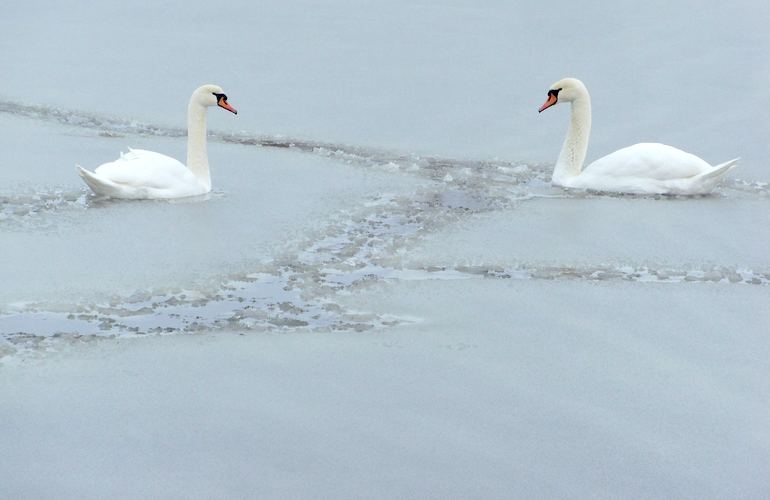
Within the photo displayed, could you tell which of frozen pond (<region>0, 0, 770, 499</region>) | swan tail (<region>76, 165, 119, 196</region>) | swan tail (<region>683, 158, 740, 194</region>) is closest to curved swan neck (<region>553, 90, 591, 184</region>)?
frozen pond (<region>0, 0, 770, 499</region>)

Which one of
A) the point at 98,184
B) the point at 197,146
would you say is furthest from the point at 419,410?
the point at 197,146

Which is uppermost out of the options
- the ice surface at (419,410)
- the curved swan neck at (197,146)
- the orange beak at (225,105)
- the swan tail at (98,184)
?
the orange beak at (225,105)

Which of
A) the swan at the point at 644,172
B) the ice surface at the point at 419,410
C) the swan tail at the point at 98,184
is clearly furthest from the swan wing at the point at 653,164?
the swan tail at the point at 98,184

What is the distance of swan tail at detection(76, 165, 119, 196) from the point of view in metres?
8.41

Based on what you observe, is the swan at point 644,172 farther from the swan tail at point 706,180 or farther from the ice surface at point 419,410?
the ice surface at point 419,410

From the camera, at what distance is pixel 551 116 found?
11.8m

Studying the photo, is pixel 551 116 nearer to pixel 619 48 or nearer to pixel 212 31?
pixel 619 48

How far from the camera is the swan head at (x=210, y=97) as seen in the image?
31.0 ft

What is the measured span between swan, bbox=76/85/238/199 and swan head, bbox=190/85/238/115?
12 cm

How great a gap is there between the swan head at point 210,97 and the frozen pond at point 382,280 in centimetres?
59

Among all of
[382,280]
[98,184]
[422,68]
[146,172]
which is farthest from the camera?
[422,68]

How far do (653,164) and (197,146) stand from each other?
351 centimetres

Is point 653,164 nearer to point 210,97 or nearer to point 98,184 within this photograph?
point 210,97

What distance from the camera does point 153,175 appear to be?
8.76m
